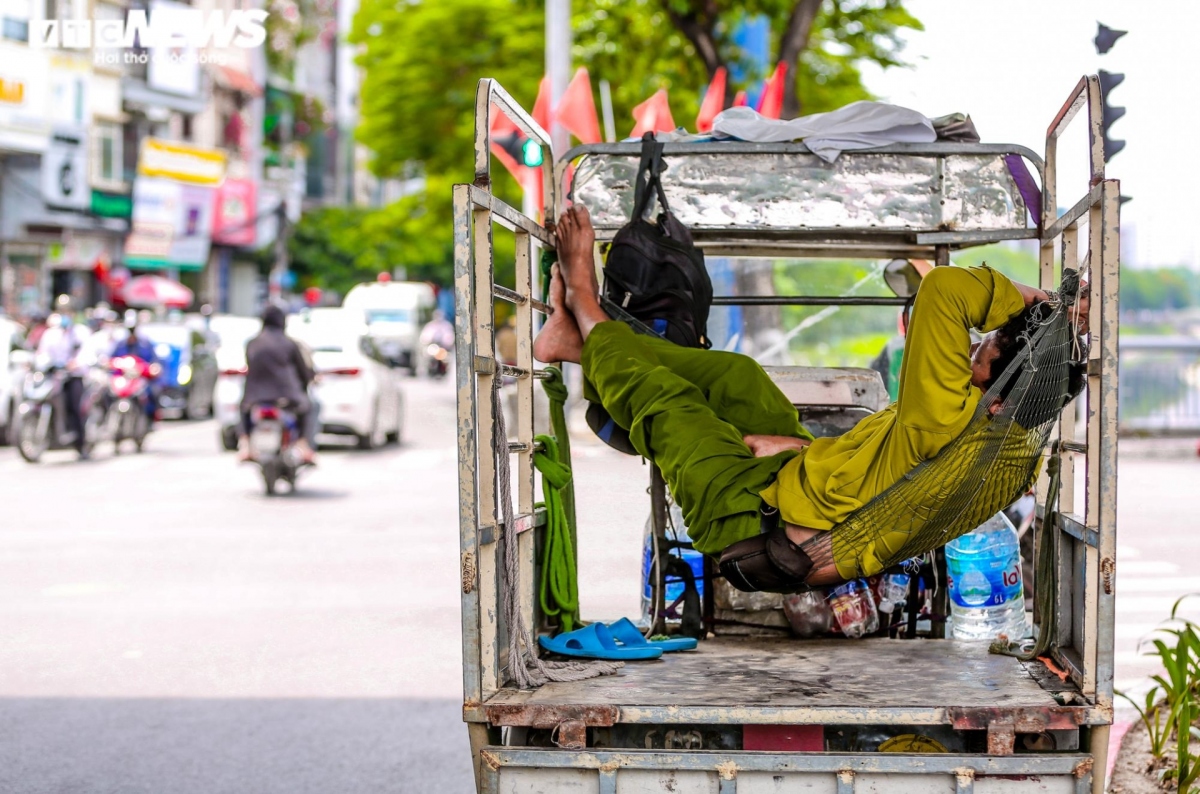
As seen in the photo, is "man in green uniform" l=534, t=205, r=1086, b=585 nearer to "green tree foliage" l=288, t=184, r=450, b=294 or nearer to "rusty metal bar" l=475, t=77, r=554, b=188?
"rusty metal bar" l=475, t=77, r=554, b=188

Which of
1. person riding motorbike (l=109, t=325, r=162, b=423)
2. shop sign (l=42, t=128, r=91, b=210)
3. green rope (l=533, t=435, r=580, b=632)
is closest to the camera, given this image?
green rope (l=533, t=435, r=580, b=632)

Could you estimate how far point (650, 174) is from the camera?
17.3ft

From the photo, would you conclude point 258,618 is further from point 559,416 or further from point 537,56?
point 537,56

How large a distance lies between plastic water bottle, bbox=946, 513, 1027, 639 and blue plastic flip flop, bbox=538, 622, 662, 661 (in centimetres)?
114

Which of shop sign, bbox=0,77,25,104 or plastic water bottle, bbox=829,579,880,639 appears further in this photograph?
shop sign, bbox=0,77,25,104

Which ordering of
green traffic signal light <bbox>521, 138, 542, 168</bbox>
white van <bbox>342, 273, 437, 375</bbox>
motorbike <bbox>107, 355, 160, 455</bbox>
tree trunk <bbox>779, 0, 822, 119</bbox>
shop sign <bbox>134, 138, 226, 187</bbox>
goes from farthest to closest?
1. white van <bbox>342, 273, 437, 375</bbox>
2. shop sign <bbox>134, 138, 226, 187</bbox>
3. motorbike <bbox>107, 355, 160, 455</bbox>
4. tree trunk <bbox>779, 0, 822, 119</bbox>
5. green traffic signal light <bbox>521, 138, 542, 168</bbox>

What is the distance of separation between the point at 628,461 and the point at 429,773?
35.9ft

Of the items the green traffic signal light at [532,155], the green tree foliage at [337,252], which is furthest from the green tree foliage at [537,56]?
the green tree foliage at [337,252]

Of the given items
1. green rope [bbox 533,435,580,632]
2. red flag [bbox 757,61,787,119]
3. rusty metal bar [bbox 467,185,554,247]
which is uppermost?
red flag [bbox 757,61,787,119]

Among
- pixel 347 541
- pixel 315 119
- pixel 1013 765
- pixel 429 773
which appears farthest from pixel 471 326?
pixel 315 119

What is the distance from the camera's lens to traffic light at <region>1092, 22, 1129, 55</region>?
940 centimetres

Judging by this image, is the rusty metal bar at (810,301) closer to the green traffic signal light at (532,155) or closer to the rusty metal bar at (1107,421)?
the green traffic signal light at (532,155)

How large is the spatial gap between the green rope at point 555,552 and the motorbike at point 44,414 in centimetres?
1395

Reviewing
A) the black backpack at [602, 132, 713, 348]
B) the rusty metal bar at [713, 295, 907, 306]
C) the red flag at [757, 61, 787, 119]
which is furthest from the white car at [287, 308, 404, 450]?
the black backpack at [602, 132, 713, 348]
